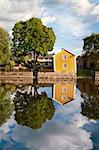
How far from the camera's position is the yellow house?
8708 cm

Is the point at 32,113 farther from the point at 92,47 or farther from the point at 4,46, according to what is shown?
the point at 92,47

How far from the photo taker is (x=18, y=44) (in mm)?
86438

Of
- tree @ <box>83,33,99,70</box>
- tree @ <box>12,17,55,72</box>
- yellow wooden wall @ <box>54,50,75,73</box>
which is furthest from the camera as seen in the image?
tree @ <box>83,33,99,70</box>

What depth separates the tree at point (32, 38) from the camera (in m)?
83.8

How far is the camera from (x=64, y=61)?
289 feet

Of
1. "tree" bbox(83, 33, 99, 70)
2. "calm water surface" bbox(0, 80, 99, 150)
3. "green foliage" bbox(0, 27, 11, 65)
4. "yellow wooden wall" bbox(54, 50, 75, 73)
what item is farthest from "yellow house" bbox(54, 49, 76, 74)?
"calm water surface" bbox(0, 80, 99, 150)

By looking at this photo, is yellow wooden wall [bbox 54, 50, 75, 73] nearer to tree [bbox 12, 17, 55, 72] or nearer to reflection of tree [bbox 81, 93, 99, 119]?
tree [bbox 12, 17, 55, 72]

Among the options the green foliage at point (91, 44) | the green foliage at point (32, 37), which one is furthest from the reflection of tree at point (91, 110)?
the green foliage at point (91, 44)

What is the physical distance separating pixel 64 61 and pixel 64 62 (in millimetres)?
308

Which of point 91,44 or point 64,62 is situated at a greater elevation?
point 91,44

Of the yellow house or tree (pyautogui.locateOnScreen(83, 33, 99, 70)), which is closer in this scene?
the yellow house

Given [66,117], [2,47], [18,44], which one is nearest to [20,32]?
[18,44]

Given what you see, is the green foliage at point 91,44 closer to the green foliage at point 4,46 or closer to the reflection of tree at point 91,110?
the green foliage at point 4,46

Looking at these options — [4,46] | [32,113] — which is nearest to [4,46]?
[4,46]
